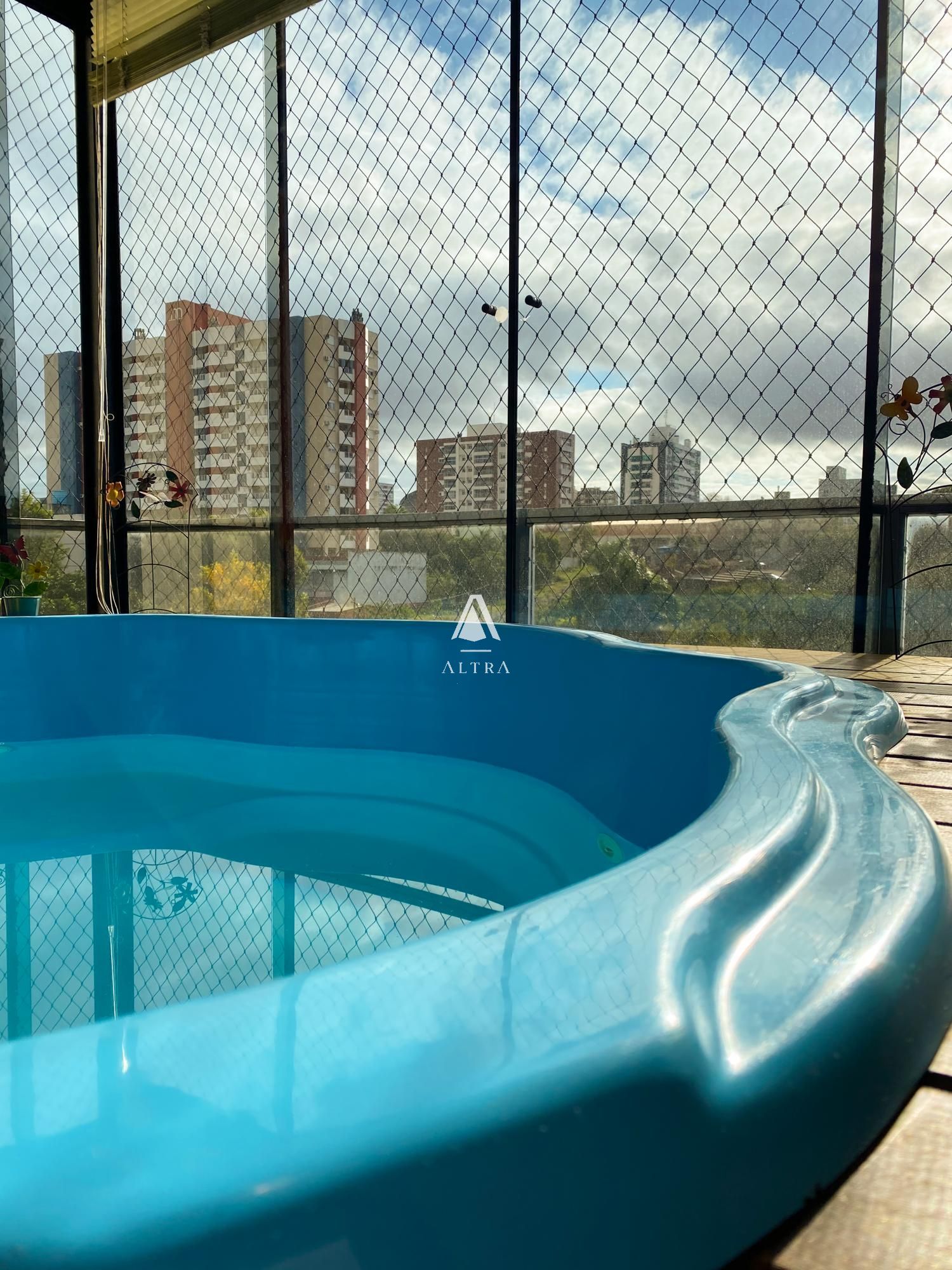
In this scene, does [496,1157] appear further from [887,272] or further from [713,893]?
[887,272]

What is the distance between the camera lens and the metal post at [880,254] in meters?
2.65

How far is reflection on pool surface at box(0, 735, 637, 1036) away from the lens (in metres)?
1.15

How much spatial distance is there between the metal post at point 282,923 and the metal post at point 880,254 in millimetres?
2015

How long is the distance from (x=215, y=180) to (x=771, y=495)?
2758mm

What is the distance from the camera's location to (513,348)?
323cm

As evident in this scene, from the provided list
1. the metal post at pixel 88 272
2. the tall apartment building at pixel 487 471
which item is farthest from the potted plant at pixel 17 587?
→ the tall apartment building at pixel 487 471

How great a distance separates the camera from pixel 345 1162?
25cm

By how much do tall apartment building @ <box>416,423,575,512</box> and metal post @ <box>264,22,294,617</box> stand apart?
0.70 m

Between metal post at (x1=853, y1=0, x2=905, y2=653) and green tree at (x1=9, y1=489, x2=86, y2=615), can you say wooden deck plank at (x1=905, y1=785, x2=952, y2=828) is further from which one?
green tree at (x1=9, y1=489, x2=86, y2=615)

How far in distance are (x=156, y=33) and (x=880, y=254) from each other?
10.3 ft

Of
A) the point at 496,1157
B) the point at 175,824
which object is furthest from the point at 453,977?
the point at 175,824

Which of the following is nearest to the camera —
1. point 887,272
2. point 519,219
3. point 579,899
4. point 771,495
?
point 579,899

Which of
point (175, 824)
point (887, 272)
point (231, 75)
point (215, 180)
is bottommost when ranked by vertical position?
point (175, 824)

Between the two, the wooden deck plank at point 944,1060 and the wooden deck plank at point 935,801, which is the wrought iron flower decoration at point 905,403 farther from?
the wooden deck plank at point 944,1060
